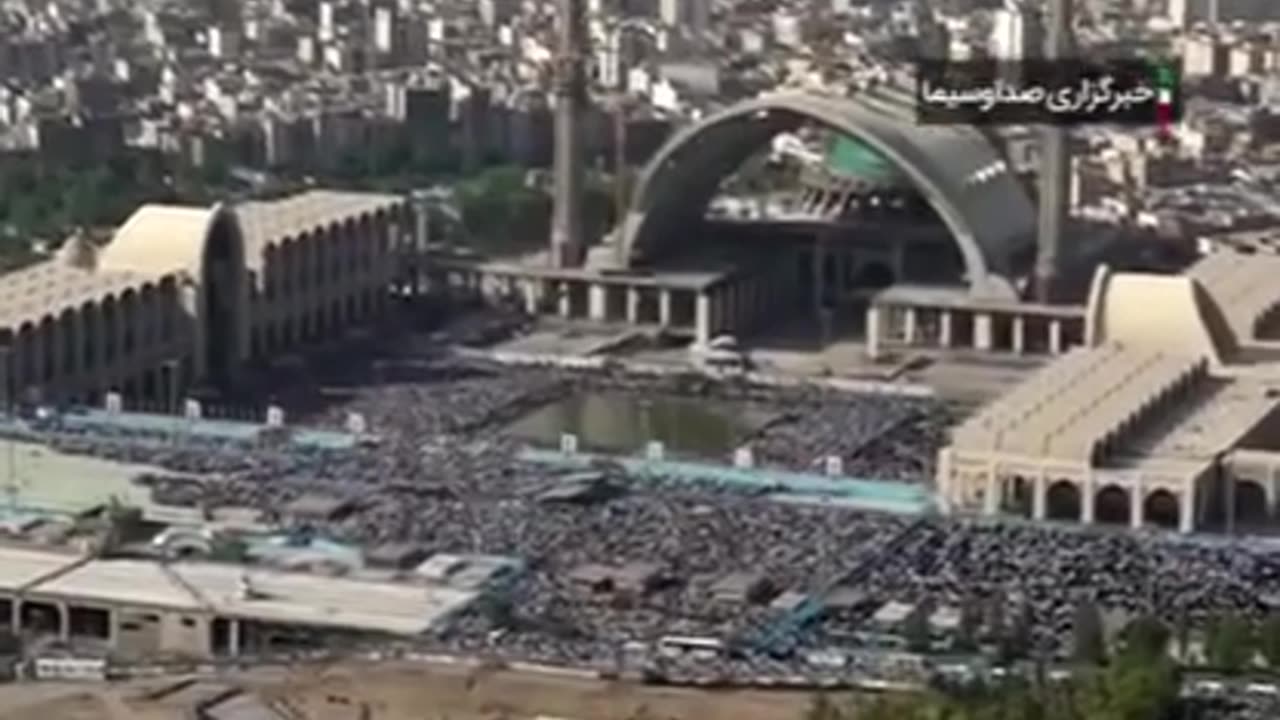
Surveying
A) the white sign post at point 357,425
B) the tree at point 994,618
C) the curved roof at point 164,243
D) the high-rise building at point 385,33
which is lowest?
the tree at point 994,618

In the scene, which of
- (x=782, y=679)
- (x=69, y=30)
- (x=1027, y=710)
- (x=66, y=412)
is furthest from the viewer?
(x=69, y=30)

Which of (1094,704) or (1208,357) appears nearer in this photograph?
(1094,704)

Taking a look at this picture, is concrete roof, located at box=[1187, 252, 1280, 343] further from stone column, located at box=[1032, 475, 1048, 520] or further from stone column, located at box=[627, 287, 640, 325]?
stone column, located at box=[627, 287, 640, 325]

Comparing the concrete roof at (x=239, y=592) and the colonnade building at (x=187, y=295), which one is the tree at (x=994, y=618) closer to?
the concrete roof at (x=239, y=592)

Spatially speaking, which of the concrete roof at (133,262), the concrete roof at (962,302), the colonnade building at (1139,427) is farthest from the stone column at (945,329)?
the concrete roof at (133,262)

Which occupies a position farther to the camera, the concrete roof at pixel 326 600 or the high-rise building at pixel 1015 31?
the high-rise building at pixel 1015 31

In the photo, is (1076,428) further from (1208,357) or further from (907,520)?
(1208,357)

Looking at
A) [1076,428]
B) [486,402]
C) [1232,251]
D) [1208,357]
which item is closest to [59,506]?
[486,402]
